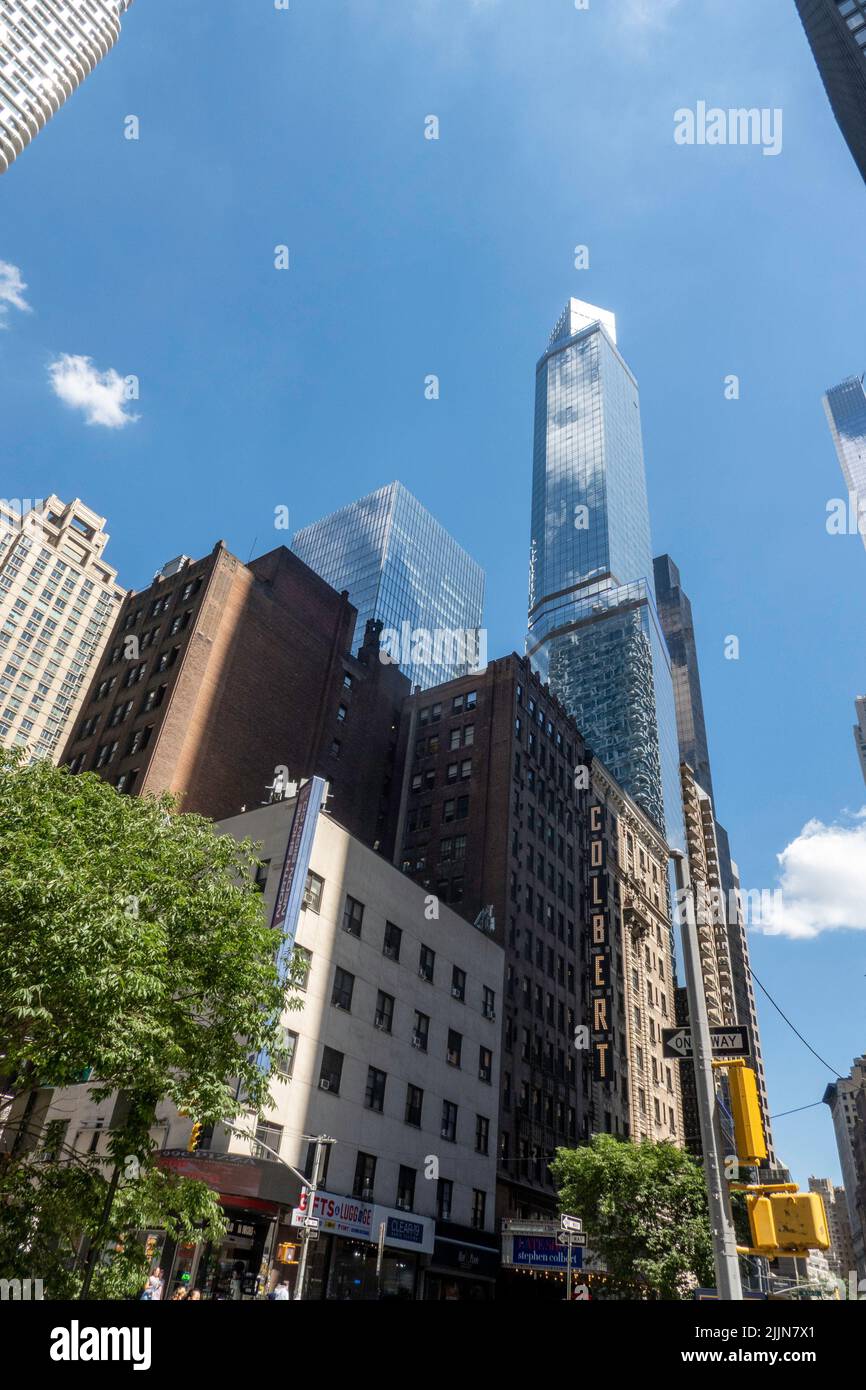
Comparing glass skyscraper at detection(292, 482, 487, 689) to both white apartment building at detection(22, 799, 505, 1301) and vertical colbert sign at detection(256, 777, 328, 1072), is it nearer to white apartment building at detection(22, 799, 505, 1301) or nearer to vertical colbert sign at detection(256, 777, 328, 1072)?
white apartment building at detection(22, 799, 505, 1301)

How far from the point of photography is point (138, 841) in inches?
870

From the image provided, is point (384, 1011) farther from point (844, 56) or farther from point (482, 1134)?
point (844, 56)

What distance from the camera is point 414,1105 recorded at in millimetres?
44594

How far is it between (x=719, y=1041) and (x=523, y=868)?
55601 mm

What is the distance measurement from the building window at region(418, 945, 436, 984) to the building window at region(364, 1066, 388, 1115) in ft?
21.0

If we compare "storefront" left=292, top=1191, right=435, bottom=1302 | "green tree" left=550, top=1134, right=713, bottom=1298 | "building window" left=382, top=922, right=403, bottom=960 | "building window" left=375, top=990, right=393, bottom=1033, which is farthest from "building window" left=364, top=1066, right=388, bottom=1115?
"green tree" left=550, top=1134, right=713, bottom=1298

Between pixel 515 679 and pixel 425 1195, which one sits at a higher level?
pixel 515 679

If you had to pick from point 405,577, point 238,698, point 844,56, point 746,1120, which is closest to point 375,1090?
point 238,698

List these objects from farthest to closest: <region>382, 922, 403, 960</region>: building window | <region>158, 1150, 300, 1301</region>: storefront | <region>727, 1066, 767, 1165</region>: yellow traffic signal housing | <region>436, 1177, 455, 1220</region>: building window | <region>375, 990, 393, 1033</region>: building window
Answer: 1. <region>382, 922, 403, 960</region>: building window
2. <region>436, 1177, 455, 1220</region>: building window
3. <region>375, 990, 393, 1033</region>: building window
4. <region>158, 1150, 300, 1301</region>: storefront
5. <region>727, 1066, 767, 1165</region>: yellow traffic signal housing

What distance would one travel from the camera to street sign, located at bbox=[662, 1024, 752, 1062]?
11867 millimetres

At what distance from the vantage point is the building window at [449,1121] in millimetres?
46688
